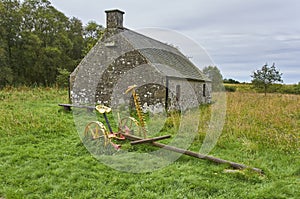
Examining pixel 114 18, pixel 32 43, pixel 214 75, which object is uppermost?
pixel 32 43

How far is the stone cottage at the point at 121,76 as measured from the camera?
12.6 meters

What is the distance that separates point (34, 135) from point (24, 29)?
26.7 meters

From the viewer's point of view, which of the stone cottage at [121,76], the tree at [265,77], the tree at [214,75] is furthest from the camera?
the tree at [265,77]

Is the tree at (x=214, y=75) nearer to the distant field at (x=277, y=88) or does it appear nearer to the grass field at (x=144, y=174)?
the distant field at (x=277, y=88)

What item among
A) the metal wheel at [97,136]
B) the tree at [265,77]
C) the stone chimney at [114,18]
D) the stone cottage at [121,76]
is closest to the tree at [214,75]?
the tree at [265,77]

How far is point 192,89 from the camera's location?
1659 centimetres

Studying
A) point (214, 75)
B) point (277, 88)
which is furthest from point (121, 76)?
point (277, 88)

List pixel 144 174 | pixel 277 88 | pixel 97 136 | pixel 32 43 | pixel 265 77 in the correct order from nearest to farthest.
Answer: pixel 144 174 < pixel 97 136 < pixel 265 77 < pixel 277 88 < pixel 32 43

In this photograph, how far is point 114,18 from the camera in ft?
44.2

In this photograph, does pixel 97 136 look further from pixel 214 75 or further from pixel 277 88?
pixel 277 88

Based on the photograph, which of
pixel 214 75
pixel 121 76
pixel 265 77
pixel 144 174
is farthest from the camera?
pixel 265 77

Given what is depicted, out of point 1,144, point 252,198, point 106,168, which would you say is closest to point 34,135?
point 1,144

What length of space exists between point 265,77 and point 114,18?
51.6ft

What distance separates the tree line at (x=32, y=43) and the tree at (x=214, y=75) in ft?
52.2
